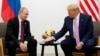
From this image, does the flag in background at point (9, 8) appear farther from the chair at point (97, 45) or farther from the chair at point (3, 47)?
the chair at point (97, 45)

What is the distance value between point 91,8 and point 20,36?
6.96 ft

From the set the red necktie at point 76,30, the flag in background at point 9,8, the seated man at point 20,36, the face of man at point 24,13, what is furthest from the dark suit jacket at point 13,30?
the flag in background at point 9,8

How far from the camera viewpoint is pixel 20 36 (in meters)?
5.53

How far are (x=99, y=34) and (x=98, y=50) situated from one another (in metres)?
A: 0.74

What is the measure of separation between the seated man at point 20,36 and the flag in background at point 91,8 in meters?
1.78

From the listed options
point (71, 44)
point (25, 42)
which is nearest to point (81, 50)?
point (71, 44)

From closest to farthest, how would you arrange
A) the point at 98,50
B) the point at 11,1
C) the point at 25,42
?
the point at 98,50 < the point at 25,42 < the point at 11,1

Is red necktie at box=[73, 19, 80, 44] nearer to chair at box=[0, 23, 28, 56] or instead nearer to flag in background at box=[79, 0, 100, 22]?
chair at box=[0, 23, 28, 56]

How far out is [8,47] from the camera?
524 centimetres

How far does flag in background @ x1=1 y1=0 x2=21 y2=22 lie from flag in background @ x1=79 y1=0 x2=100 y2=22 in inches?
59.0

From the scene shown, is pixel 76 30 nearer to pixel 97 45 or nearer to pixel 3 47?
pixel 97 45

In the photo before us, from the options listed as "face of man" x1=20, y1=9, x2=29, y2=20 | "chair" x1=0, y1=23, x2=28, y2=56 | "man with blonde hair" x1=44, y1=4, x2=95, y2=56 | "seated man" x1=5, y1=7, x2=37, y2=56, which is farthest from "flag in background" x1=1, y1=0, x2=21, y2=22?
"man with blonde hair" x1=44, y1=4, x2=95, y2=56

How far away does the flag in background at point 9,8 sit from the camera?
6785 millimetres

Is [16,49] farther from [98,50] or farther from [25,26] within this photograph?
[98,50]
